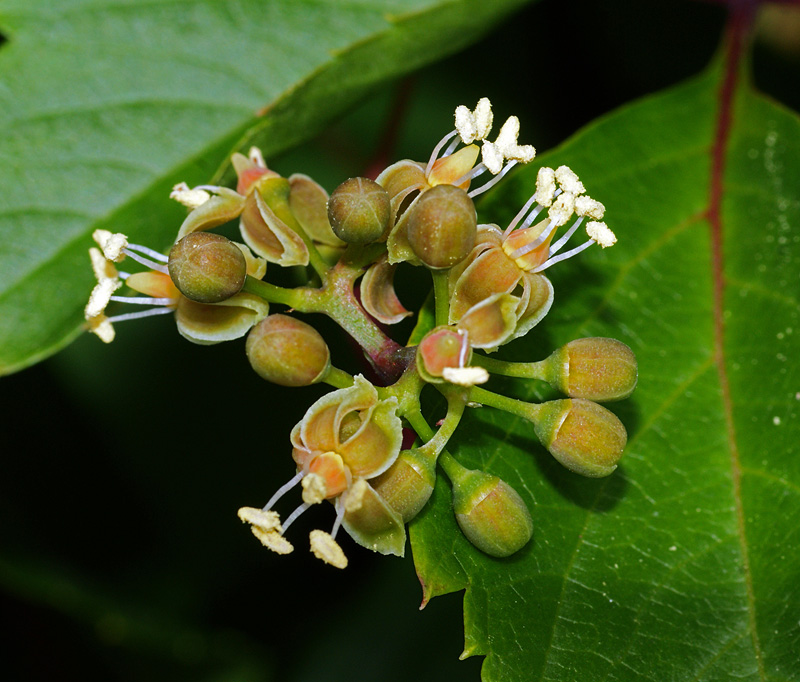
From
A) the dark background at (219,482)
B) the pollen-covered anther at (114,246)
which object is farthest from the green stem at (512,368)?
the dark background at (219,482)

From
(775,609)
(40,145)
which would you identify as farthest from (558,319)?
(40,145)

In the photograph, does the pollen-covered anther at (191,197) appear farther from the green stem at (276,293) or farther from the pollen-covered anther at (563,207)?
the pollen-covered anther at (563,207)

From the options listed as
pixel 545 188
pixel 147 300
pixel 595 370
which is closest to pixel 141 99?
pixel 147 300

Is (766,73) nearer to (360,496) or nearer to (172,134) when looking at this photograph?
(172,134)

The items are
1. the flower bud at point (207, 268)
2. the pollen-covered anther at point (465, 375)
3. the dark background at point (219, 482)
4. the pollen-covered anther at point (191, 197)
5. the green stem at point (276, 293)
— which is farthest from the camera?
the dark background at point (219, 482)

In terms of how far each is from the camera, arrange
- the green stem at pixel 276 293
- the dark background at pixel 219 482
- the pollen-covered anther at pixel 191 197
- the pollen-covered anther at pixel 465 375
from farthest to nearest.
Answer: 1. the dark background at pixel 219 482
2. the pollen-covered anther at pixel 191 197
3. the green stem at pixel 276 293
4. the pollen-covered anther at pixel 465 375

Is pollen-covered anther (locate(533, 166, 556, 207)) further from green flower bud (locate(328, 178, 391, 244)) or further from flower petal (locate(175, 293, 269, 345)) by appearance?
flower petal (locate(175, 293, 269, 345))

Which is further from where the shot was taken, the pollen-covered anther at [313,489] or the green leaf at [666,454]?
the green leaf at [666,454]
